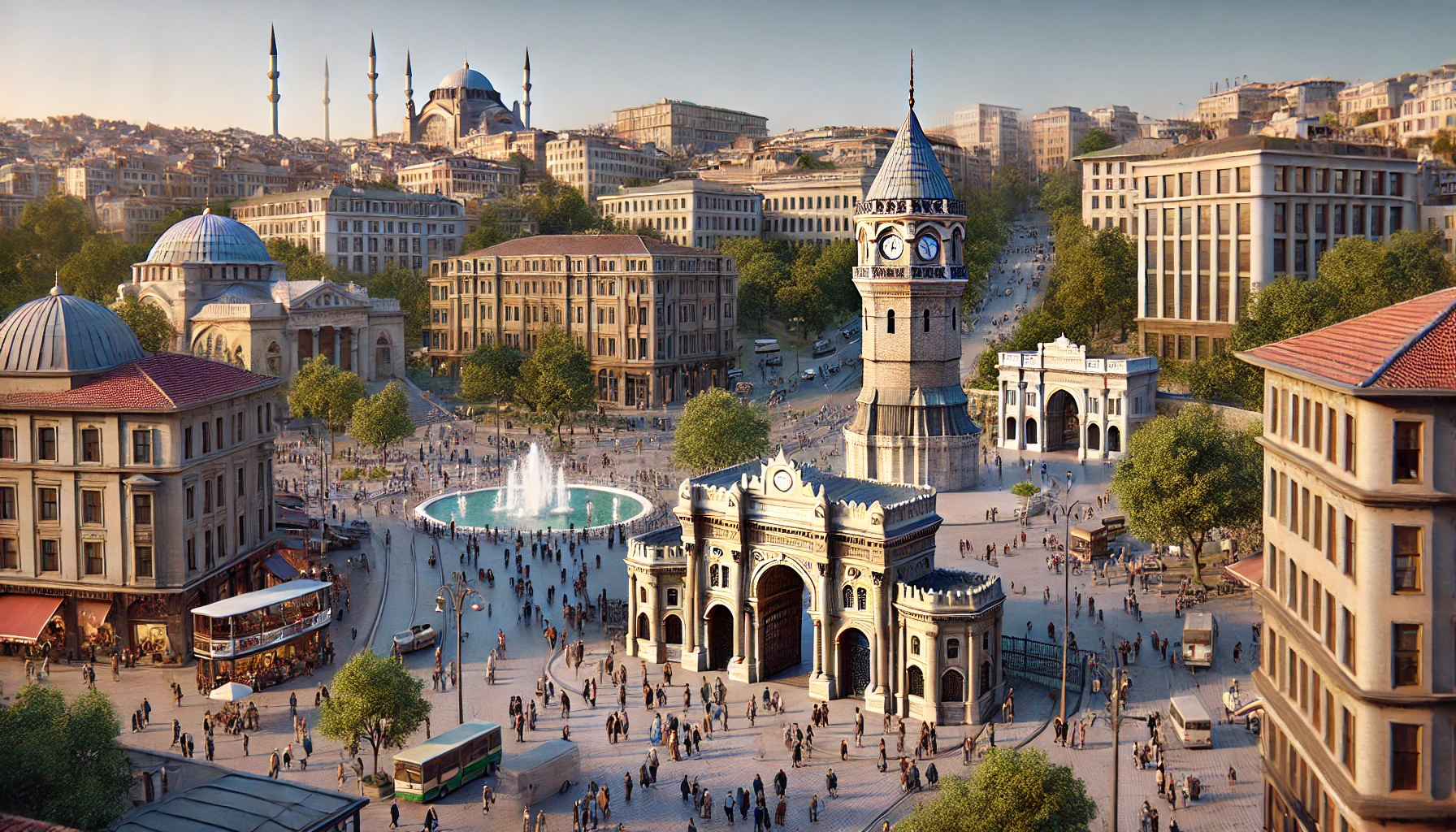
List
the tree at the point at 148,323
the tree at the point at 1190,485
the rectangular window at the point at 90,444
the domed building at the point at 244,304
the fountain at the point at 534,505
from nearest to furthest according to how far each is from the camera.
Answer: the rectangular window at the point at 90,444 → the tree at the point at 1190,485 → the fountain at the point at 534,505 → the tree at the point at 148,323 → the domed building at the point at 244,304

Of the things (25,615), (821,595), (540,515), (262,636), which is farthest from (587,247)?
(821,595)

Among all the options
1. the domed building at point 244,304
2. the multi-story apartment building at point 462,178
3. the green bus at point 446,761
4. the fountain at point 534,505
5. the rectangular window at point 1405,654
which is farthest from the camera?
the multi-story apartment building at point 462,178

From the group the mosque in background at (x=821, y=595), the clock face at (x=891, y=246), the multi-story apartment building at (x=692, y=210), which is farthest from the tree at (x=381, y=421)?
the multi-story apartment building at (x=692, y=210)

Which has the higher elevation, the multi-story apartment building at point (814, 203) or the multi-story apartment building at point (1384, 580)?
the multi-story apartment building at point (814, 203)


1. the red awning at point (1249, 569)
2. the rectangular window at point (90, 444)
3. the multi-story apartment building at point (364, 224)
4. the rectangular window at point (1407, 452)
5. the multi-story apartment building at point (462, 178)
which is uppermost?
the multi-story apartment building at point (462, 178)

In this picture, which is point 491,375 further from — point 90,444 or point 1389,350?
point 1389,350

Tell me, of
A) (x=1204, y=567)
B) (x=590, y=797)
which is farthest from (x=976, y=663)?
(x=1204, y=567)

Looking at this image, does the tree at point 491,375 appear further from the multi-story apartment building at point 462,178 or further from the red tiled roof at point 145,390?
the multi-story apartment building at point 462,178
